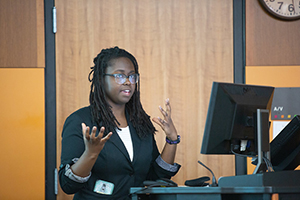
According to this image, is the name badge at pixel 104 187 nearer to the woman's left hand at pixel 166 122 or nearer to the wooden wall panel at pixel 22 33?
the woman's left hand at pixel 166 122

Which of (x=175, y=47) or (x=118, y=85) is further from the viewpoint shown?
(x=175, y=47)

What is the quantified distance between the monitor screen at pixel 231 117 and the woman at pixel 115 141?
446 millimetres

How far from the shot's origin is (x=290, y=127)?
1521mm

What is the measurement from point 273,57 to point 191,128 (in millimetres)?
881

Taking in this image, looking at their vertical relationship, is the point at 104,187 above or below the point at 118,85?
below

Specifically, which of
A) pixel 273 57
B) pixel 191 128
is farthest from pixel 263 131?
pixel 273 57

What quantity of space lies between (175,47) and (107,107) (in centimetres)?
116

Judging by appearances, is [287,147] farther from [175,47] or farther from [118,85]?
[175,47]

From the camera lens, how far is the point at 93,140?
1.38 meters

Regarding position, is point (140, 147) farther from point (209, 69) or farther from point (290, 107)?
point (290, 107)

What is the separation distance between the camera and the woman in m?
1.67

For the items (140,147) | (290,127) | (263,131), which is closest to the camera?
(263,131)

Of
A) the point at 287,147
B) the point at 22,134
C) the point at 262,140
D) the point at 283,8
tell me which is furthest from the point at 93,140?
the point at 283,8

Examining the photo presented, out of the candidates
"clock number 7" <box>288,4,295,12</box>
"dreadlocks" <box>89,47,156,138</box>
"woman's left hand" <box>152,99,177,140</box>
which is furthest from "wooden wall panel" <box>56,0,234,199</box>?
"woman's left hand" <box>152,99,177,140</box>
